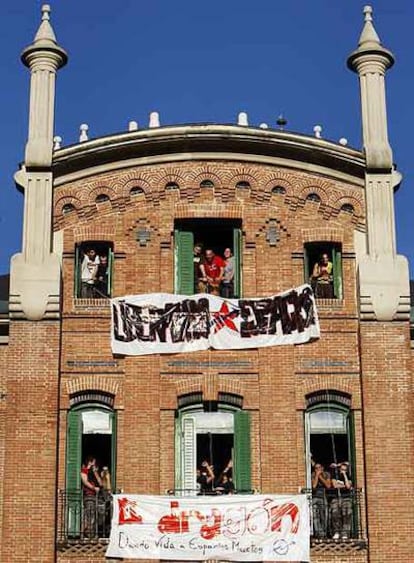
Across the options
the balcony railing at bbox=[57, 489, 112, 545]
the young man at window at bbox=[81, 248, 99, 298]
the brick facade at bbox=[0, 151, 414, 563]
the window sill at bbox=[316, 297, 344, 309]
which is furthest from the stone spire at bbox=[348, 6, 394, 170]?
the balcony railing at bbox=[57, 489, 112, 545]

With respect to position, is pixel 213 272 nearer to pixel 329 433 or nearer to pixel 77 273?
pixel 77 273

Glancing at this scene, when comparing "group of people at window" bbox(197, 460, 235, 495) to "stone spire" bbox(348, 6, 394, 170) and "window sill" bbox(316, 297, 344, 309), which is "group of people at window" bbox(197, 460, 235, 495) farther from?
"stone spire" bbox(348, 6, 394, 170)

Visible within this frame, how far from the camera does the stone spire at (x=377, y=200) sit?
24.0 m

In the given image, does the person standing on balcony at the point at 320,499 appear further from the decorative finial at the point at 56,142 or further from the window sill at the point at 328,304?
the decorative finial at the point at 56,142

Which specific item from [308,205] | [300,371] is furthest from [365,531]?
[308,205]

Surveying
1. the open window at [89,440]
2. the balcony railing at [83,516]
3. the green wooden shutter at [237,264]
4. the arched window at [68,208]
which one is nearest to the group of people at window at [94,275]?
the arched window at [68,208]

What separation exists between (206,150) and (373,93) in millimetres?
4073

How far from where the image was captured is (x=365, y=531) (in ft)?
74.8

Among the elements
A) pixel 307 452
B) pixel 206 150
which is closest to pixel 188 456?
pixel 307 452

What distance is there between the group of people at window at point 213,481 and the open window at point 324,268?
14.5ft

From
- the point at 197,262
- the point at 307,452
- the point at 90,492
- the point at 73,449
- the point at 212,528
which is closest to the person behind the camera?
the point at 212,528

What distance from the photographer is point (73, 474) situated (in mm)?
23109

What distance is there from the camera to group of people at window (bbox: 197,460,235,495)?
2317 cm

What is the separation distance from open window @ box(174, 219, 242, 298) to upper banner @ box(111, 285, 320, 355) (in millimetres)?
420
